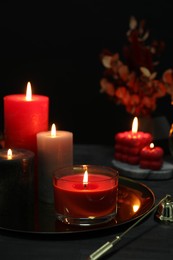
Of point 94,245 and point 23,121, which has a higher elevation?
point 23,121

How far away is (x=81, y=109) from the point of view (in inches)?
73.4

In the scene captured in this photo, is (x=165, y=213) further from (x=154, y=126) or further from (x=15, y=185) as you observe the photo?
(x=154, y=126)

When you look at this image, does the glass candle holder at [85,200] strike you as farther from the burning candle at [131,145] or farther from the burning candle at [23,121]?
the burning candle at [131,145]

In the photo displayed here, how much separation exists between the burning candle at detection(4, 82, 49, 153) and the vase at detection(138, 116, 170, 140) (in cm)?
45

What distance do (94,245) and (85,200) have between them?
7cm

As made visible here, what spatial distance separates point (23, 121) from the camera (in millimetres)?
916

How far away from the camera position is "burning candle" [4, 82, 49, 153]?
916mm

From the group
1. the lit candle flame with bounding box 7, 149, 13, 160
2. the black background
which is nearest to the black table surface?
the lit candle flame with bounding box 7, 149, 13, 160

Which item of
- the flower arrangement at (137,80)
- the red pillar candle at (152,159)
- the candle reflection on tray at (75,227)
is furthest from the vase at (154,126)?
the candle reflection on tray at (75,227)

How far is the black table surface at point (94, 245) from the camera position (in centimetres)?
69

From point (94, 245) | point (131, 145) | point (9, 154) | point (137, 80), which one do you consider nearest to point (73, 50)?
point (137, 80)

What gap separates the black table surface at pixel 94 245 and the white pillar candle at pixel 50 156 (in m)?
0.16

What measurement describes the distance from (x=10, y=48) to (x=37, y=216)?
1106 millimetres

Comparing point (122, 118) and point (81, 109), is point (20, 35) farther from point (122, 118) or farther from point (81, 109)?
point (122, 118)
